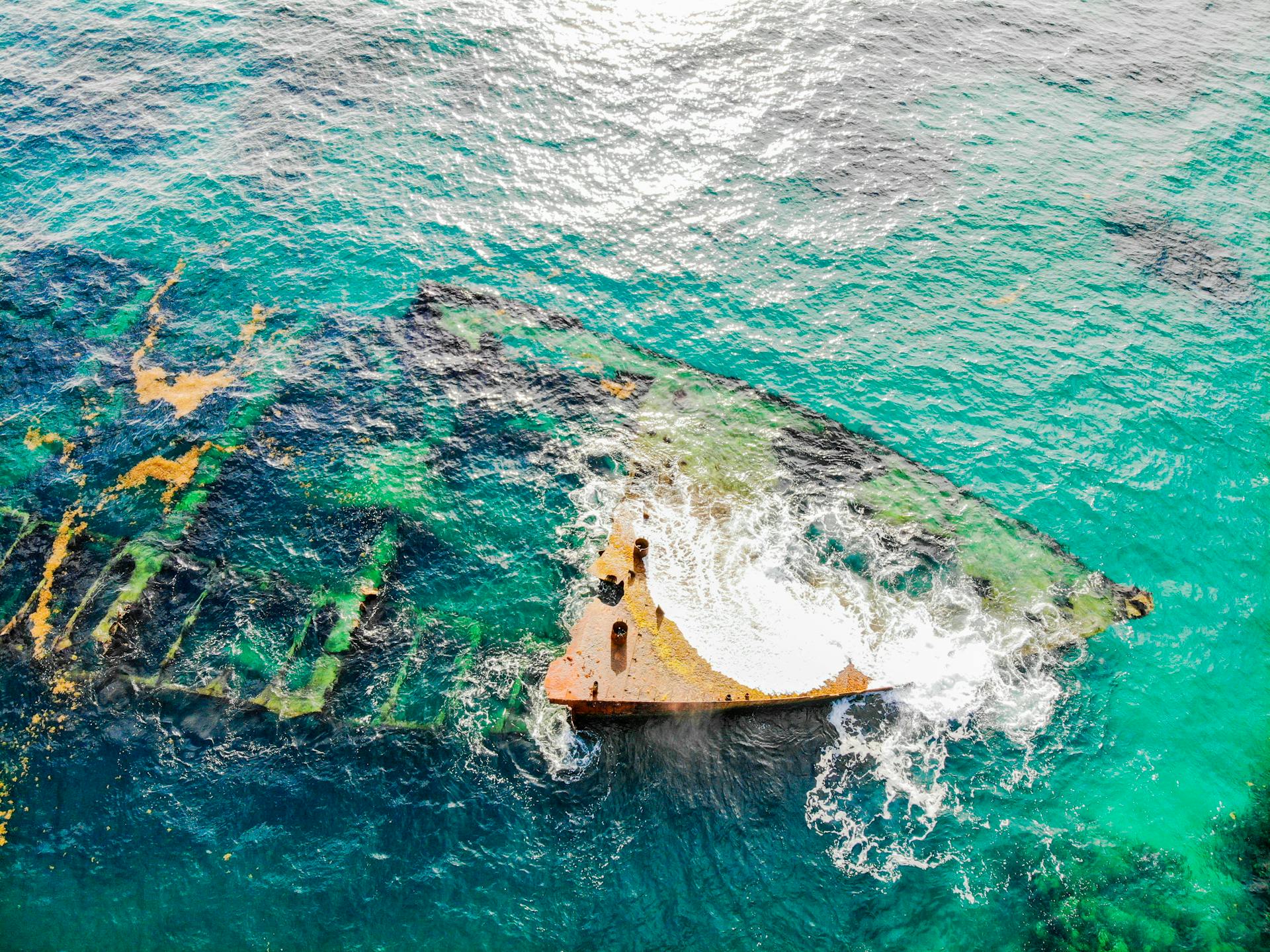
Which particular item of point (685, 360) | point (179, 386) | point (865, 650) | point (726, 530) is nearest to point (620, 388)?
point (685, 360)

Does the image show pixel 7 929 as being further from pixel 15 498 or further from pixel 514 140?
pixel 514 140

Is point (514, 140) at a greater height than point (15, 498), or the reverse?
point (514, 140)

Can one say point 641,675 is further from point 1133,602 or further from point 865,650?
point 1133,602

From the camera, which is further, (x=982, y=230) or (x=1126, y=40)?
(x=1126, y=40)

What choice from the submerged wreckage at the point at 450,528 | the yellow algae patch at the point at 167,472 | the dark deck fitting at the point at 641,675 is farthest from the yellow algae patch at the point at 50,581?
the dark deck fitting at the point at 641,675

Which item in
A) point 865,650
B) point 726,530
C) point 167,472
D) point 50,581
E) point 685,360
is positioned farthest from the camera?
point 685,360

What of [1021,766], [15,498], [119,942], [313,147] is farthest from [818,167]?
[119,942]

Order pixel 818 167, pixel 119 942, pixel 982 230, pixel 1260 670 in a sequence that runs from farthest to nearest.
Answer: pixel 818 167
pixel 982 230
pixel 1260 670
pixel 119 942

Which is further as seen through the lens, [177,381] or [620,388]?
[620,388]
